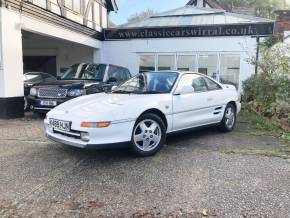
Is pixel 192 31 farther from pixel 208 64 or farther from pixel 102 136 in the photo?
pixel 102 136

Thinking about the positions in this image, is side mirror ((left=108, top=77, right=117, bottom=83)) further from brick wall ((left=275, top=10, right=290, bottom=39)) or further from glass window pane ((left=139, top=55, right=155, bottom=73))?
brick wall ((left=275, top=10, right=290, bottom=39))

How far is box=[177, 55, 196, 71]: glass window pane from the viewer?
1409cm

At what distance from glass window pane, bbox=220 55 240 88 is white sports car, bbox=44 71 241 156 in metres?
7.76

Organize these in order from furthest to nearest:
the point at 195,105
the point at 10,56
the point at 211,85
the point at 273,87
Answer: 1. the point at 273,87
2. the point at 10,56
3. the point at 211,85
4. the point at 195,105

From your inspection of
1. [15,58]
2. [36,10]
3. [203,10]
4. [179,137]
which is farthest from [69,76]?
[203,10]

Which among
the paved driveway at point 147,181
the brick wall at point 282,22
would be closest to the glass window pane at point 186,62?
the brick wall at point 282,22

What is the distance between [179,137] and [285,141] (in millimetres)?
2062

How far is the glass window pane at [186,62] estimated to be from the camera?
46.2 feet

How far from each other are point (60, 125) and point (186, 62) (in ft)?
35.0

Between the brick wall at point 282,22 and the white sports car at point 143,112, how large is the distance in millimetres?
7987

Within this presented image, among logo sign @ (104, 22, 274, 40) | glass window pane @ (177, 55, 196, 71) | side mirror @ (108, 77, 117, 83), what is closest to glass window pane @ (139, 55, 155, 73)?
logo sign @ (104, 22, 274, 40)

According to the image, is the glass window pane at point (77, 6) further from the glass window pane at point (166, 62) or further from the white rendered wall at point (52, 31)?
the glass window pane at point (166, 62)

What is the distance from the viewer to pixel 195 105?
5418mm

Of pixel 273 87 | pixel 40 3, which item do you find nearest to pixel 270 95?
pixel 273 87
